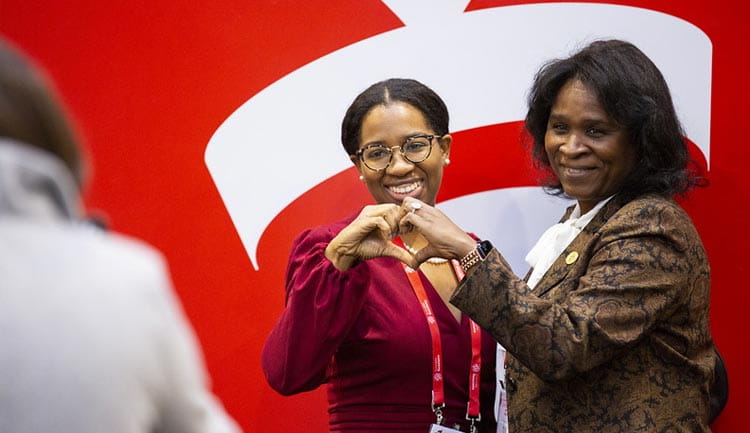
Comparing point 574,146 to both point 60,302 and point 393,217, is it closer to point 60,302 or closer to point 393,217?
point 393,217

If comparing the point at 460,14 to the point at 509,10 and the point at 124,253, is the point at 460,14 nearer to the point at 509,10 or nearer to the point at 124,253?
the point at 509,10

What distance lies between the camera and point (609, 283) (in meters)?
2.64

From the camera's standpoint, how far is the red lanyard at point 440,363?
298 centimetres

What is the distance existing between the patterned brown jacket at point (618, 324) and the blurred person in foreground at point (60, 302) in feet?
4.90

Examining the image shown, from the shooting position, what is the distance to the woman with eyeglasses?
2879 mm

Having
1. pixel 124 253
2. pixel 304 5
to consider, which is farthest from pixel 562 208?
pixel 124 253

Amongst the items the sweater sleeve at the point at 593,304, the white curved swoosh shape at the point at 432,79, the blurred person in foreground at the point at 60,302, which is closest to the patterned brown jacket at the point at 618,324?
the sweater sleeve at the point at 593,304

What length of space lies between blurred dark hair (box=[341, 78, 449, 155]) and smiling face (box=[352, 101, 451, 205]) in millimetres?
19

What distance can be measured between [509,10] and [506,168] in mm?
489

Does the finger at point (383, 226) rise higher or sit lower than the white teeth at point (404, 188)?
lower

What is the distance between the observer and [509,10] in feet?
11.8

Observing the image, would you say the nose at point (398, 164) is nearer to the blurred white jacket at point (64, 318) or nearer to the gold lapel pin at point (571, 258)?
the gold lapel pin at point (571, 258)

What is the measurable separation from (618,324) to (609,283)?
9 cm

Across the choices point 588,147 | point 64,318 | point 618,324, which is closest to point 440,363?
point 618,324
